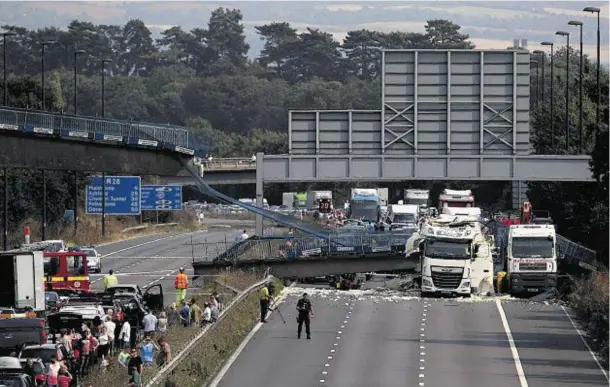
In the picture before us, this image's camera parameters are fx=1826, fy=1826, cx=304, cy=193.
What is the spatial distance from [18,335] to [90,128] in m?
22.0

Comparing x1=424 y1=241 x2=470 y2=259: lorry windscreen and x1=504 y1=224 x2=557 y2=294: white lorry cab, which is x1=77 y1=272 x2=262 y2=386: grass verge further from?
x1=504 y1=224 x2=557 y2=294: white lorry cab

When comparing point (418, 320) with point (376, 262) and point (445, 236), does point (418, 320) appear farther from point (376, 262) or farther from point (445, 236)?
point (376, 262)

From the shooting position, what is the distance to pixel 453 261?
6538 centimetres

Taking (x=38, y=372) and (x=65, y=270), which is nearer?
(x=38, y=372)

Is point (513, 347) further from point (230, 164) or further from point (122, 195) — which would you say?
point (230, 164)

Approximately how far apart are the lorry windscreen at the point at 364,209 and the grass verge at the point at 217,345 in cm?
5967

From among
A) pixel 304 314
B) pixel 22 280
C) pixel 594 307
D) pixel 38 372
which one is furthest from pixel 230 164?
pixel 38 372

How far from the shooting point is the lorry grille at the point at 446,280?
215 ft

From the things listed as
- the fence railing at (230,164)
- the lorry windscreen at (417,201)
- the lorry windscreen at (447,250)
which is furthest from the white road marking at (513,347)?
the lorry windscreen at (417,201)

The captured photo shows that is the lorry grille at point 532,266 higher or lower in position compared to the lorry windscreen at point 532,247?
lower

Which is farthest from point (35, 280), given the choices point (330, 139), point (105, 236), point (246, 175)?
point (105, 236)

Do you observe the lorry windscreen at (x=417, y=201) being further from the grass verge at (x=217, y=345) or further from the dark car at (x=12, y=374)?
the dark car at (x=12, y=374)

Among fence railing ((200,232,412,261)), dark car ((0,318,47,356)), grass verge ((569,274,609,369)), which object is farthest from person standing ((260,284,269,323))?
fence railing ((200,232,412,261))

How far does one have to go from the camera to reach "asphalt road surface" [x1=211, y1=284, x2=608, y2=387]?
144 feet
